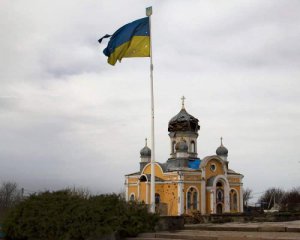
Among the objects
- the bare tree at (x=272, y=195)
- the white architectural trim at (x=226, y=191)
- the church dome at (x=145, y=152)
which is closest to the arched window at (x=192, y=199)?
the white architectural trim at (x=226, y=191)

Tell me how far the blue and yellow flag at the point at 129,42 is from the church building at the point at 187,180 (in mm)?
28911

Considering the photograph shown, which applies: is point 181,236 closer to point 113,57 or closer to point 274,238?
point 274,238

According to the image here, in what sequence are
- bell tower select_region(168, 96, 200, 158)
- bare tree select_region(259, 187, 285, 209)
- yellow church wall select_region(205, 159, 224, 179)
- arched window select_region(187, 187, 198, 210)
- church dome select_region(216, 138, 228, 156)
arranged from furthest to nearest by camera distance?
1. bare tree select_region(259, 187, 285, 209)
2. church dome select_region(216, 138, 228, 156)
3. bell tower select_region(168, 96, 200, 158)
4. yellow church wall select_region(205, 159, 224, 179)
5. arched window select_region(187, 187, 198, 210)

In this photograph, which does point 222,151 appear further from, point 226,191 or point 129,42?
point 129,42

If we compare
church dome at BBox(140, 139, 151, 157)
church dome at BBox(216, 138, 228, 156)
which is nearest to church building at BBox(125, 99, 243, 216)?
church dome at BBox(140, 139, 151, 157)

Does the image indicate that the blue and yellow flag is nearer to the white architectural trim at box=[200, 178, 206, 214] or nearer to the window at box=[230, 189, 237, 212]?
the white architectural trim at box=[200, 178, 206, 214]

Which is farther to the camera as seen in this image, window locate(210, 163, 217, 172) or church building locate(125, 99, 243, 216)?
window locate(210, 163, 217, 172)

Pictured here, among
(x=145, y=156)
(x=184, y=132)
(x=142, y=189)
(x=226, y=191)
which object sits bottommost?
(x=226, y=191)

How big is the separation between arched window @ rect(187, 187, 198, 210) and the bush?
3338 centimetres

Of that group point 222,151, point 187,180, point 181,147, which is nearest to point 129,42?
point 187,180

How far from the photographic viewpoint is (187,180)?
48594mm

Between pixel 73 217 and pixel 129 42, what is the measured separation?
26.4 ft

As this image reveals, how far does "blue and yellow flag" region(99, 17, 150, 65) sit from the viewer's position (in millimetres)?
19203

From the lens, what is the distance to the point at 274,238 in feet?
38.8
